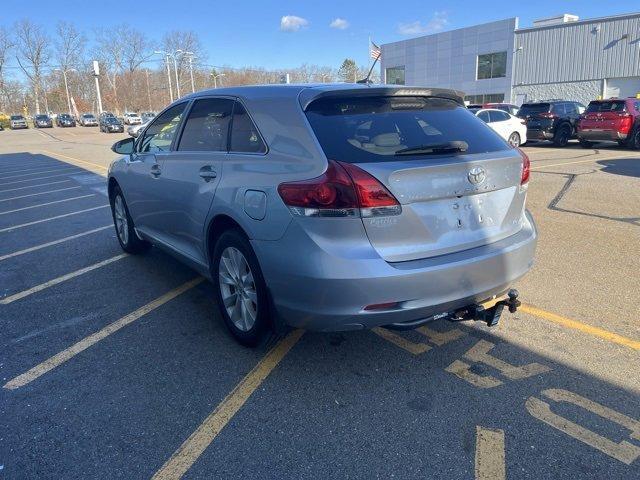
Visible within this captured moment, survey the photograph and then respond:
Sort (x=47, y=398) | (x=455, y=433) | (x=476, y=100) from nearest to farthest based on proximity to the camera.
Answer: (x=455, y=433) → (x=47, y=398) → (x=476, y=100)

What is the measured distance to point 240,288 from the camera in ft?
11.1

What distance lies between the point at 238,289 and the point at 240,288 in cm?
4

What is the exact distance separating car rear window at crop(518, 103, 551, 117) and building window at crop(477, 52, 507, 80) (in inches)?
937

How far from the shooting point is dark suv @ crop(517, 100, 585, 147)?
738 inches

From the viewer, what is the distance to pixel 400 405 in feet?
9.31

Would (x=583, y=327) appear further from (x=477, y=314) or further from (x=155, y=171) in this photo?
(x=155, y=171)

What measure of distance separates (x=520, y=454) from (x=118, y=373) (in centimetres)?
240

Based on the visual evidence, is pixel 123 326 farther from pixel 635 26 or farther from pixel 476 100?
pixel 476 100

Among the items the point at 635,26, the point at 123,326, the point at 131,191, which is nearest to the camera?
the point at 123,326

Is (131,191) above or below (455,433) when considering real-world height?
above

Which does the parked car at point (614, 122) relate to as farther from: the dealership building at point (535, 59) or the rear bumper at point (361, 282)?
the dealership building at point (535, 59)

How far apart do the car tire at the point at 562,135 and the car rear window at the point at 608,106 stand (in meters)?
1.50

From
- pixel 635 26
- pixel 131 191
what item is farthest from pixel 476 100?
pixel 131 191

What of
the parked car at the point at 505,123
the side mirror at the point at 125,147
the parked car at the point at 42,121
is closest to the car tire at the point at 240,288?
the side mirror at the point at 125,147
